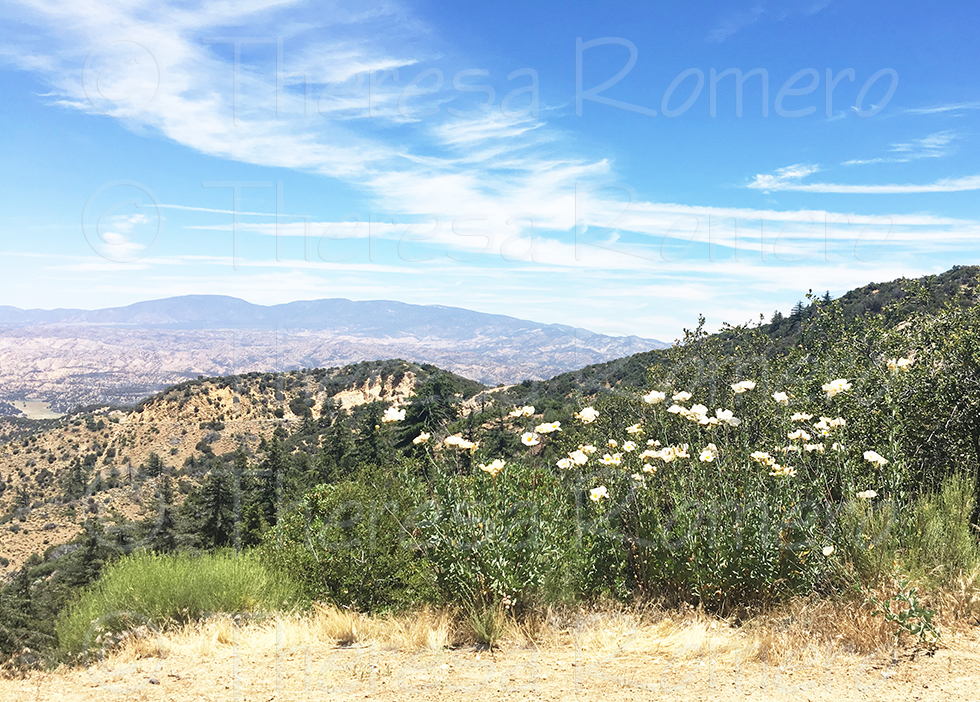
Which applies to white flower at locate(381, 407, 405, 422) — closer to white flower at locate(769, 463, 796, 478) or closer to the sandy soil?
the sandy soil

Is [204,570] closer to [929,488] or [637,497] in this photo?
[637,497]

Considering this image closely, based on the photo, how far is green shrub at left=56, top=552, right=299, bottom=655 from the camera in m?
5.18

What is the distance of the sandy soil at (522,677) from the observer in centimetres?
329

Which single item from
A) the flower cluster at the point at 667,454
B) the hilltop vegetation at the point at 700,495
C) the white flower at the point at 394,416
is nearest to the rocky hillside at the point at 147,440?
the hilltop vegetation at the point at 700,495

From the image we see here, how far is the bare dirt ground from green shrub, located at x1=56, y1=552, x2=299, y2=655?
0.68m

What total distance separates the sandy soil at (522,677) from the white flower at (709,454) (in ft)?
4.15

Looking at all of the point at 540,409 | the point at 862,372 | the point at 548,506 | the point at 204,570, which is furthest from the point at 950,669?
the point at 540,409

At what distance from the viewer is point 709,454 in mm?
4324

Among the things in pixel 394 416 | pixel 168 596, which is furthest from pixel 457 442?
pixel 168 596

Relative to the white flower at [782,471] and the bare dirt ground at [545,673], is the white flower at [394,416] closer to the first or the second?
→ the bare dirt ground at [545,673]

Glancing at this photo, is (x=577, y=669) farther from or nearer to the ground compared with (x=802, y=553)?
nearer to the ground

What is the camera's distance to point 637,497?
450 cm

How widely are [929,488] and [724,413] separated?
216 centimetres

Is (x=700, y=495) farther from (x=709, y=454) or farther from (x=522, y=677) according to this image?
(x=522, y=677)
